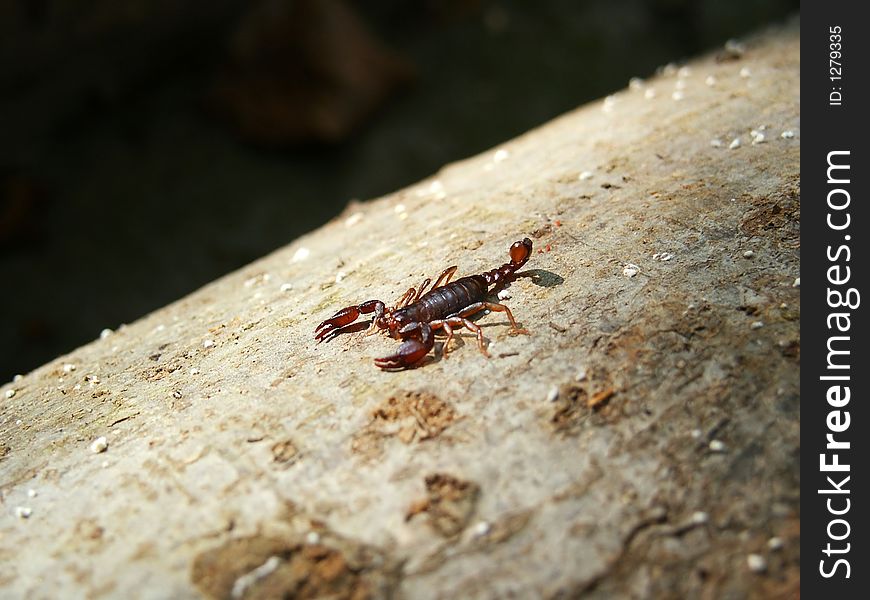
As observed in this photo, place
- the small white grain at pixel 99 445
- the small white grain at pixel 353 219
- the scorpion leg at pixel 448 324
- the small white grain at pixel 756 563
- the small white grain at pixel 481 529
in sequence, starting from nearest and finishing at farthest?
the small white grain at pixel 756 563 → the small white grain at pixel 481 529 → the small white grain at pixel 99 445 → the scorpion leg at pixel 448 324 → the small white grain at pixel 353 219

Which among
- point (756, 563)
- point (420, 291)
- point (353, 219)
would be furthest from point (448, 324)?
point (353, 219)

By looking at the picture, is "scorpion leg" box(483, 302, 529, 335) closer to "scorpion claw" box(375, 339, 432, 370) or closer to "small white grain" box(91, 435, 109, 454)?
"scorpion claw" box(375, 339, 432, 370)

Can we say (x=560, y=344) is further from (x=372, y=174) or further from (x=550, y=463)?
(x=372, y=174)

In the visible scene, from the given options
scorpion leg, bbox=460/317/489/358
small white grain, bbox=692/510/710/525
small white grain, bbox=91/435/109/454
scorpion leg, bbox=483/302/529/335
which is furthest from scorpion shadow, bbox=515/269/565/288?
small white grain, bbox=91/435/109/454

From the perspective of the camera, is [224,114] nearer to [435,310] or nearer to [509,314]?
[435,310]

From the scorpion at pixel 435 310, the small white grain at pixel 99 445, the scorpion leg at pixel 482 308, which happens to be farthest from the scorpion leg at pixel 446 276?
the small white grain at pixel 99 445

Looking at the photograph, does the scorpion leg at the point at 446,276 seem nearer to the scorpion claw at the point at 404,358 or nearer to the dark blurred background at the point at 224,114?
the scorpion claw at the point at 404,358
